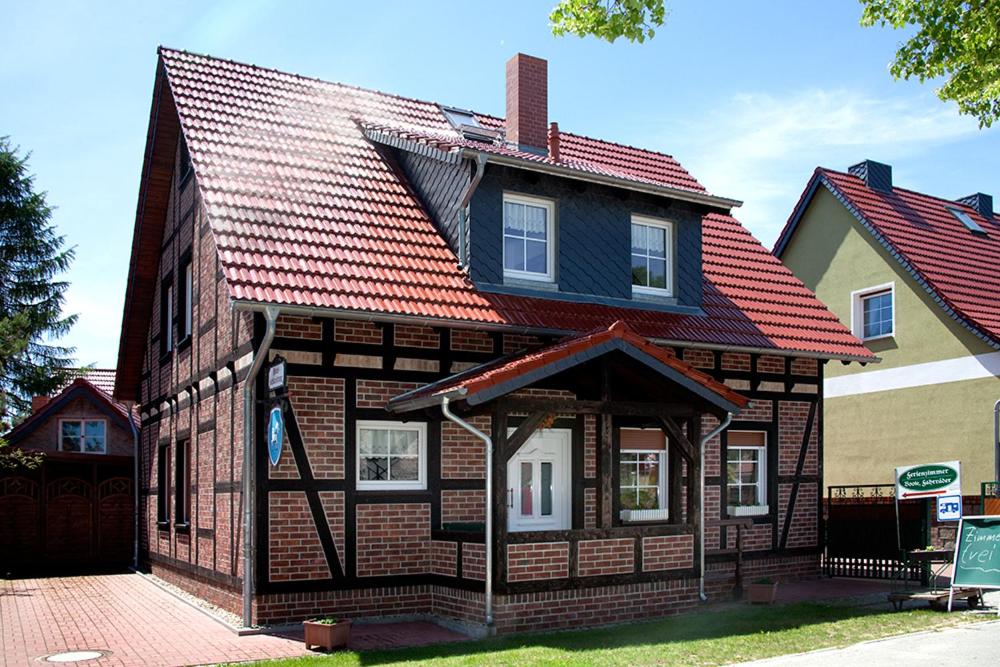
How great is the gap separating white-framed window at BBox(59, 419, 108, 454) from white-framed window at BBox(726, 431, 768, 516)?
1469 centimetres

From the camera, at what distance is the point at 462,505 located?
1272cm

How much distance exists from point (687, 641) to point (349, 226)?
6644 millimetres

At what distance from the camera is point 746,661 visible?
9.42m

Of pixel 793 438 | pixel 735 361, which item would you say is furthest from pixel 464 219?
pixel 793 438

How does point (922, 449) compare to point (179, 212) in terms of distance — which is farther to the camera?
point (922, 449)

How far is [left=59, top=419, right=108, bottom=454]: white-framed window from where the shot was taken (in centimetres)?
2306

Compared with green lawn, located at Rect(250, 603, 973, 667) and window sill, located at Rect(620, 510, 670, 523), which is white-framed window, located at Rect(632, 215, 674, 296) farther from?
green lawn, located at Rect(250, 603, 973, 667)

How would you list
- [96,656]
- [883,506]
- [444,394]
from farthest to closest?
1. [883,506]
2. [444,394]
3. [96,656]

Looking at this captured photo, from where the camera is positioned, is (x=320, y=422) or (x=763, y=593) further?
(x=763, y=593)

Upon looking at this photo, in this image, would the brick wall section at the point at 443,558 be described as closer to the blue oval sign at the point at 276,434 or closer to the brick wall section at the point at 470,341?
the blue oval sign at the point at 276,434

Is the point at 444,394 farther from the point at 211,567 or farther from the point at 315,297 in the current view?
the point at 211,567

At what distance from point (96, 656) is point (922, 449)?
16.7 metres

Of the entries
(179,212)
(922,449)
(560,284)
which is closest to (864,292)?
(922,449)

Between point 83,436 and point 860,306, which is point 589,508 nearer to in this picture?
point 860,306
